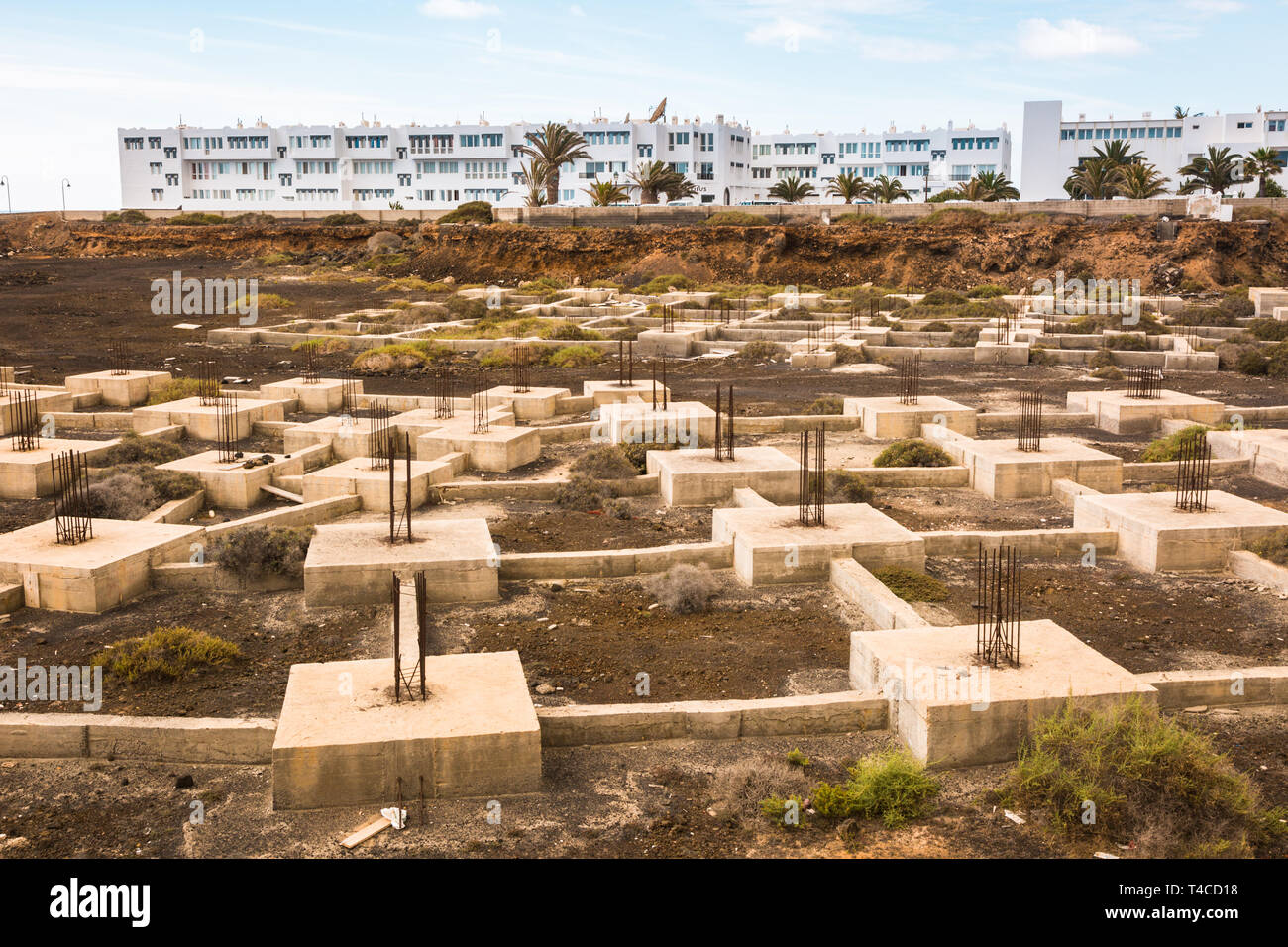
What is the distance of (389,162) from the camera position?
322 feet

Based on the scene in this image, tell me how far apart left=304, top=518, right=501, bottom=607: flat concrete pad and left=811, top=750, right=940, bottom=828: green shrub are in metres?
4.37

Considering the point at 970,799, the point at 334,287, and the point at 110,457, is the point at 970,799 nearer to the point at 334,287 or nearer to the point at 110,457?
the point at 110,457

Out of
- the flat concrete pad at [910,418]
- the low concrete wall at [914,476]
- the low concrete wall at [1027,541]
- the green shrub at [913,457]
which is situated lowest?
the low concrete wall at [1027,541]

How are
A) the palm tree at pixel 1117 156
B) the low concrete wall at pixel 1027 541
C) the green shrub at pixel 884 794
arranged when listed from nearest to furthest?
the green shrub at pixel 884 794, the low concrete wall at pixel 1027 541, the palm tree at pixel 1117 156

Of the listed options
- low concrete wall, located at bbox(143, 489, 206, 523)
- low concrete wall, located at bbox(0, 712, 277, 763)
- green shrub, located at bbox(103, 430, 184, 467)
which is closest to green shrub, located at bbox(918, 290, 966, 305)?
green shrub, located at bbox(103, 430, 184, 467)

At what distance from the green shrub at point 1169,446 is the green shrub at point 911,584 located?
6.68 metres

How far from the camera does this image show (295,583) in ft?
35.0

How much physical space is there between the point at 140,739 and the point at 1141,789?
5.87 metres

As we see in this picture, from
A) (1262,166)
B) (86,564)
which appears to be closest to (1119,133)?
(1262,166)

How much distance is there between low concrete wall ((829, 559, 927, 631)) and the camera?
29.5ft

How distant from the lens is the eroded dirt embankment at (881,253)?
4553cm

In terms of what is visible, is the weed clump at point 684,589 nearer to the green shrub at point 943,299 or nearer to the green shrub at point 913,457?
the green shrub at point 913,457

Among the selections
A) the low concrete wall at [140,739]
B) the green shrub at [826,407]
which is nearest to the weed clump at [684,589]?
the low concrete wall at [140,739]

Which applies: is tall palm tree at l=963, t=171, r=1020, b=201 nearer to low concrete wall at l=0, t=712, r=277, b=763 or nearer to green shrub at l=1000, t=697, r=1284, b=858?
green shrub at l=1000, t=697, r=1284, b=858
